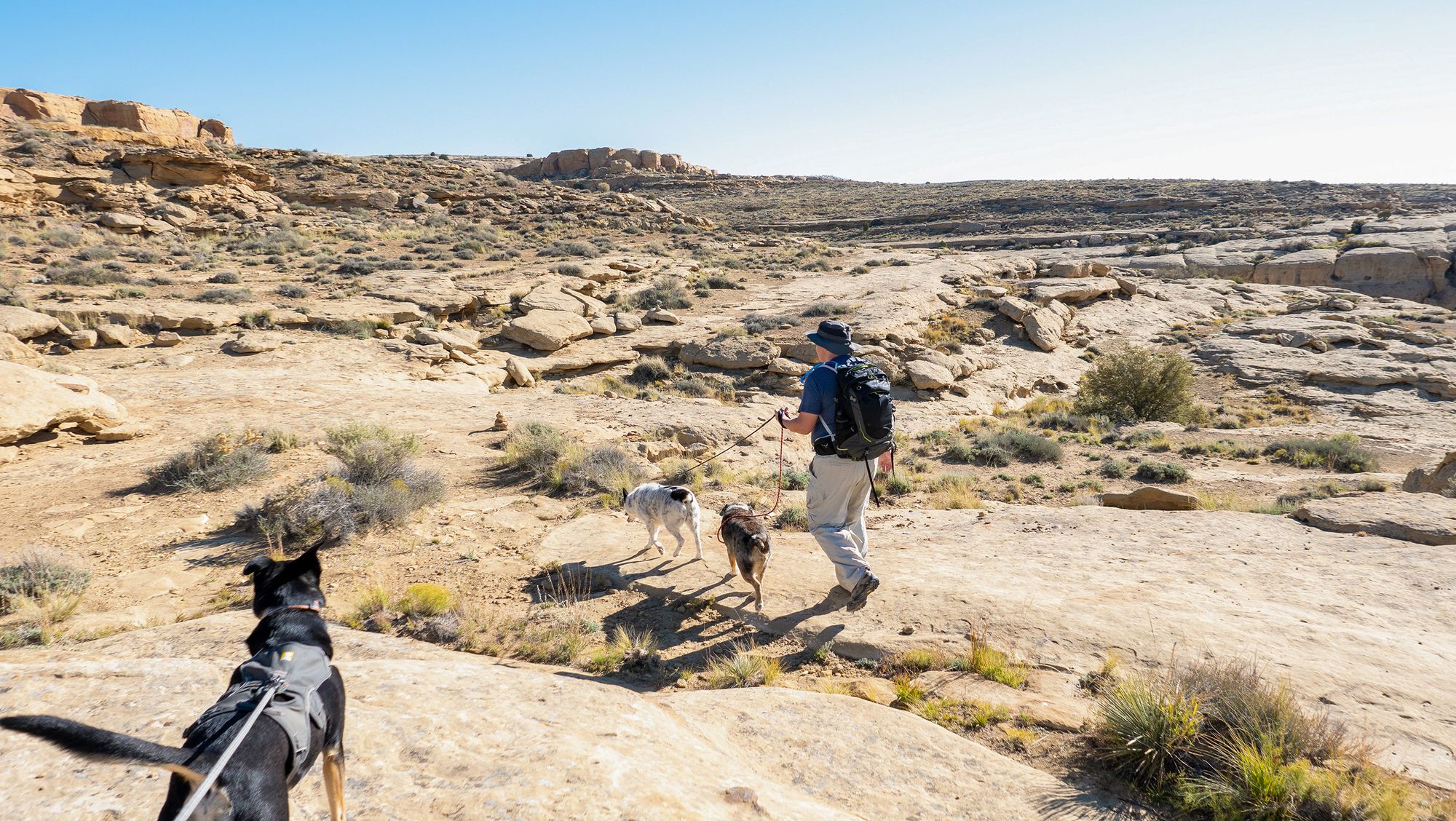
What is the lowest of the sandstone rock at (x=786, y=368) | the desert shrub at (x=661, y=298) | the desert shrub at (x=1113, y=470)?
the desert shrub at (x=1113, y=470)

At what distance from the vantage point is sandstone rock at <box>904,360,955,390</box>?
1622 cm

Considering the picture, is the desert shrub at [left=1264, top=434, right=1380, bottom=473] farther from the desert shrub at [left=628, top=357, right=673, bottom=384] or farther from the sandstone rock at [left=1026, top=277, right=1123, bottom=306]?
the desert shrub at [left=628, top=357, right=673, bottom=384]

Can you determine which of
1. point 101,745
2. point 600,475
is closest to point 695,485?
point 600,475

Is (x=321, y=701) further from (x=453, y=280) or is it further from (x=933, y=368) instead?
(x=453, y=280)

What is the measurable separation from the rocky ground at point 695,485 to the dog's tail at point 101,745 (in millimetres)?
888

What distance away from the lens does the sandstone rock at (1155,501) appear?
8320mm

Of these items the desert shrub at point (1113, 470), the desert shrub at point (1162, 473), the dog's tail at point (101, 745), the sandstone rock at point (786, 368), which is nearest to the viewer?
the dog's tail at point (101, 745)

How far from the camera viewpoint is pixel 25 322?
11.9 metres

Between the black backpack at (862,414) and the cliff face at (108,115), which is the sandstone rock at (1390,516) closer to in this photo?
the black backpack at (862,414)

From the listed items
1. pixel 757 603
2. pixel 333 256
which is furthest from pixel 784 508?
pixel 333 256

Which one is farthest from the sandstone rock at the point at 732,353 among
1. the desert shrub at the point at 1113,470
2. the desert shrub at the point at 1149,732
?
the desert shrub at the point at 1149,732

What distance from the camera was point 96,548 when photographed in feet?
19.1

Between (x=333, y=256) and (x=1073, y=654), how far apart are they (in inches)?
1030

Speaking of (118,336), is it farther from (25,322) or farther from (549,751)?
(549,751)
